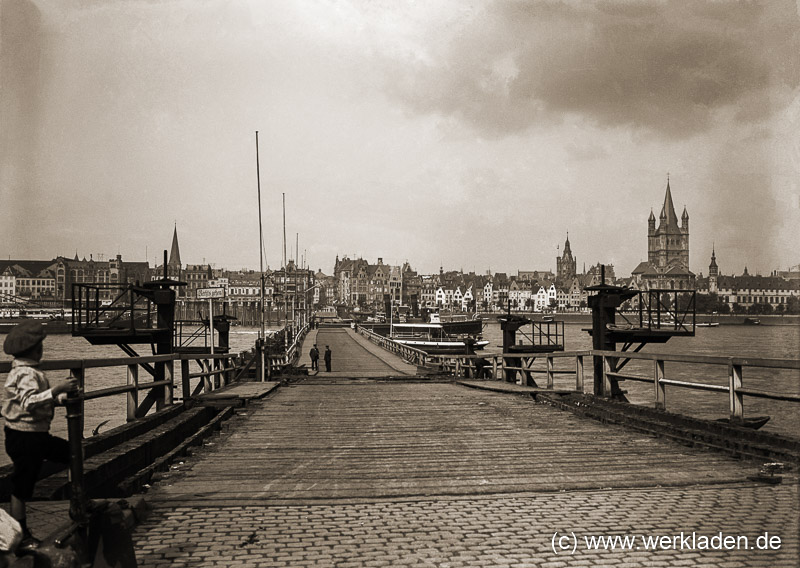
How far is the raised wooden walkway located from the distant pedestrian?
3.04ft

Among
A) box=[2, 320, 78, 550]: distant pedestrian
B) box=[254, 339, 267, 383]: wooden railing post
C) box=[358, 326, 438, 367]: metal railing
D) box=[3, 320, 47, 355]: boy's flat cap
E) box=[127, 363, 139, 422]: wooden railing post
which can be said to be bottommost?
box=[358, 326, 438, 367]: metal railing

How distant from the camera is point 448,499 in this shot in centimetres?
661

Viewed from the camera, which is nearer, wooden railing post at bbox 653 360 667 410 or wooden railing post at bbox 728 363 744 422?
wooden railing post at bbox 728 363 744 422

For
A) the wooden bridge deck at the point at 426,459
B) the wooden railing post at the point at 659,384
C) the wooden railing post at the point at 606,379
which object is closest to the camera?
the wooden bridge deck at the point at 426,459

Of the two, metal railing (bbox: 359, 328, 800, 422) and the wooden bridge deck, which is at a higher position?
metal railing (bbox: 359, 328, 800, 422)

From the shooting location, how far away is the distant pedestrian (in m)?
4.50

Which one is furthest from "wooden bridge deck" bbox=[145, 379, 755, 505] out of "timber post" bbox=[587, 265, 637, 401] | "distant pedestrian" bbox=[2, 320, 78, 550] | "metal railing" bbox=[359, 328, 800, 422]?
"timber post" bbox=[587, 265, 637, 401]

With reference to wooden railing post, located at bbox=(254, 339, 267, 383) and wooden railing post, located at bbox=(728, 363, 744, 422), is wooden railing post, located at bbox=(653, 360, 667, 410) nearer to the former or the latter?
wooden railing post, located at bbox=(728, 363, 744, 422)

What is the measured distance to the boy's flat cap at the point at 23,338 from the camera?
15.0 ft

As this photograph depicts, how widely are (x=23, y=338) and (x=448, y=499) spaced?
3829 mm

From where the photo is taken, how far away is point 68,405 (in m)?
4.31

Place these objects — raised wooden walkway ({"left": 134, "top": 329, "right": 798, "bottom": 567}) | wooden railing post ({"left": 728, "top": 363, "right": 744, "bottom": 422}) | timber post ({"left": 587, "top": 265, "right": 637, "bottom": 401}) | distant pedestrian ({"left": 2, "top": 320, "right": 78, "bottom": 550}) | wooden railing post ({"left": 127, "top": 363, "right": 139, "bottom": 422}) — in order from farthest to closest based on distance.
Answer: timber post ({"left": 587, "top": 265, "right": 637, "bottom": 401}) < wooden railing post ({"left": 127, "top": 363, "right": 139, "bottom": 422}) < wooden railing post ({"left": 728, "top": 363, "right": 744, "bottom": 422}) < raised wooden walkway ({"left": 134, "top": 329, "right": 798, "bottom": 567}) < distant pedestrian ({"left": 2, "top": 320, "right": 78, "bottom": 550})

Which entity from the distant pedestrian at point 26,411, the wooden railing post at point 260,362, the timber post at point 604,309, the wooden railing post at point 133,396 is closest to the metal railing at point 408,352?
the wooden railing post at point 260,362

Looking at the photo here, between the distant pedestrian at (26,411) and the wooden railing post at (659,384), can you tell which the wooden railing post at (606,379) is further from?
the distant pedestrian at (26,411)
